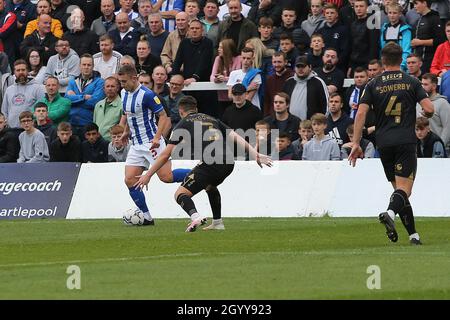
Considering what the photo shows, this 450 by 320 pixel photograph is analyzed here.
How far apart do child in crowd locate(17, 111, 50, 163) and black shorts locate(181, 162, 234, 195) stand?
637 cm

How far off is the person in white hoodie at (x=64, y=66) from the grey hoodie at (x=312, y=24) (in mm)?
4738

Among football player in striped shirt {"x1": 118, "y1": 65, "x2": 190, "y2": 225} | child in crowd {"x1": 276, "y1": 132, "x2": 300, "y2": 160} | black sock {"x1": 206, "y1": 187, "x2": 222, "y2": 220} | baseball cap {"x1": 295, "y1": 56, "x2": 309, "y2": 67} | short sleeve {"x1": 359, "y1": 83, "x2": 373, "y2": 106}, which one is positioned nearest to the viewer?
short sleeve {"x1": 359, "y1": 83, "x2": 373, "y2": 106}

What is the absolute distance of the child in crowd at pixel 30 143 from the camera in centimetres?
2380

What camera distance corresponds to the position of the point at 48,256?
15.3 meters

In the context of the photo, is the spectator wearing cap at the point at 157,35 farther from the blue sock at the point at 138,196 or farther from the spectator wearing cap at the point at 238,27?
the blue sock at the point at 138,196

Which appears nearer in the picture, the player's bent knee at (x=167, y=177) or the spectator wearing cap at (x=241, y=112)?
the player's bent knee at (x=167, y=177)

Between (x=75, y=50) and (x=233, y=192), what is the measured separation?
265 inches

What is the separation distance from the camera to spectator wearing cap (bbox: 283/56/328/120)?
75.8 ft

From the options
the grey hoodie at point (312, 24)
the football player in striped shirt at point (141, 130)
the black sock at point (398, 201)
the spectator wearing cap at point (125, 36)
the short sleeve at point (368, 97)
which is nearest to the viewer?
the black sock at point (398, 201)

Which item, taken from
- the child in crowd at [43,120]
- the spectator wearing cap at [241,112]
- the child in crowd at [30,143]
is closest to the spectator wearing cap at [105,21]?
the child in crowd at [43,120]

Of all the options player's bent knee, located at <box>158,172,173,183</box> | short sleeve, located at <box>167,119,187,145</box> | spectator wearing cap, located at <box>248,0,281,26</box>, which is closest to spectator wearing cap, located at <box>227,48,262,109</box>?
spectator wearing cap, located at <box>248,0,281,26</box>

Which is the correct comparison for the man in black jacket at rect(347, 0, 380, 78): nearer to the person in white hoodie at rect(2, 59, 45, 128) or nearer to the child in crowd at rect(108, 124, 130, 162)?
the child in crowd at rect(108, 124, 130, 162)
